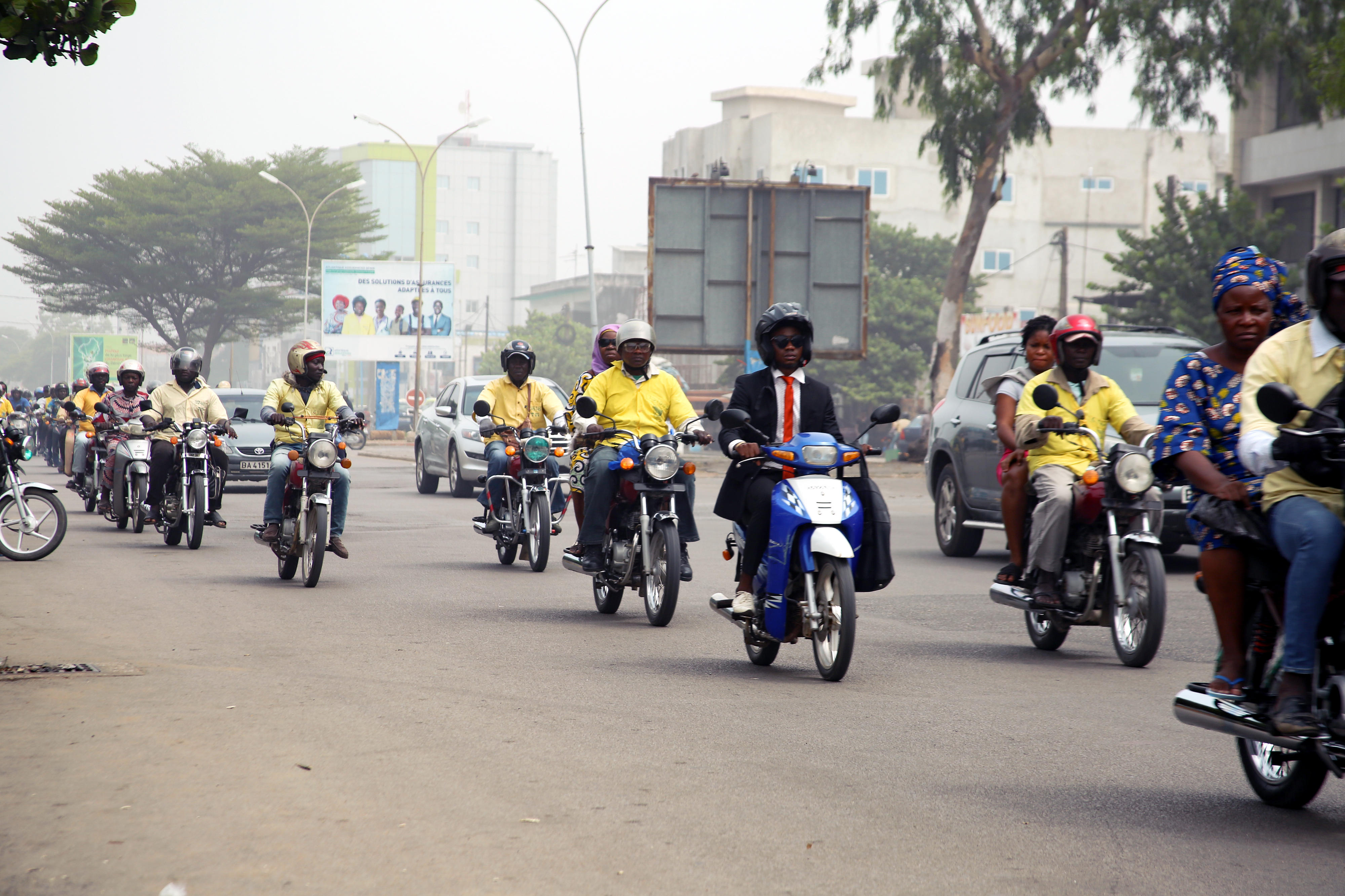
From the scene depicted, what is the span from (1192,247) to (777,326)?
1135 inches

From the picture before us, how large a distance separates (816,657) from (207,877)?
3.96 meters

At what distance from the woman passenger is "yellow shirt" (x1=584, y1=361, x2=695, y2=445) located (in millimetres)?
4622

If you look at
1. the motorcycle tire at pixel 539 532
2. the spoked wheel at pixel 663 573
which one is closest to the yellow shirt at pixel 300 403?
the motorcycle tire at pixel 539 532

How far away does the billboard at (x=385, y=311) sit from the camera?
60000mm

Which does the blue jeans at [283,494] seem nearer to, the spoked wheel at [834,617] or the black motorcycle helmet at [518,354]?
the black motorcycle helmet at [518,354]

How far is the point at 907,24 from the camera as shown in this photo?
1199 inches

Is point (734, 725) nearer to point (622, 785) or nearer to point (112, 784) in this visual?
point (622, 785)

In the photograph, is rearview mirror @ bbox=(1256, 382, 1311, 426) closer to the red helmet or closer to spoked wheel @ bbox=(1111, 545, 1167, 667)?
spoked wheel @ bbox=(1111, 545, 1167, 667)

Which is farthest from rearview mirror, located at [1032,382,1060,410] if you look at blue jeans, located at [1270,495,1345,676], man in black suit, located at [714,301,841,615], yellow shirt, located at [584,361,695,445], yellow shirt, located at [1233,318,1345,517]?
blue jeans, located at [1270,495,1345,676]

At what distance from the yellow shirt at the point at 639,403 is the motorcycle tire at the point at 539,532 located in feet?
9.40

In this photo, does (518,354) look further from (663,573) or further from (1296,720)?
(1296,720)

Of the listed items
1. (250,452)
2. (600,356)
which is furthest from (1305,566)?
(250,452)

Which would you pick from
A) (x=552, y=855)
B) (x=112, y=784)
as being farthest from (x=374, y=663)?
(x=552, y=855)

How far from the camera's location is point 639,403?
9945 millimetres
